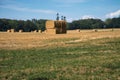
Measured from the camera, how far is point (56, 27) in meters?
51.8

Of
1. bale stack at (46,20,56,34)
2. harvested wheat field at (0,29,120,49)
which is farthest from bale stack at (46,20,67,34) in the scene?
harvested wheat field at (0,29,120,49)

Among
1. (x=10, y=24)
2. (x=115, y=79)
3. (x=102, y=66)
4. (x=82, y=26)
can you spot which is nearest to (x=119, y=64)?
(x=102, y=66)

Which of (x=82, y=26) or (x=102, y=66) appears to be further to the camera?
(x=82, y=26)

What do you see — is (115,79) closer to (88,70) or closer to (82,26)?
(88,70)

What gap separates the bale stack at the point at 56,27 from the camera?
51.3 meters

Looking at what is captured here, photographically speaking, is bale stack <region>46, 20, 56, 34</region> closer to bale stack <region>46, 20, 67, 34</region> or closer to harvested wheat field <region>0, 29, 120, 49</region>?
bale stack <region>46, 20, 67, 34</region>

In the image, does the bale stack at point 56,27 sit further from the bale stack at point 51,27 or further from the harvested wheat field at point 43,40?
the harvested wheat field at point 43,40

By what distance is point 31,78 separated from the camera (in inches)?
423

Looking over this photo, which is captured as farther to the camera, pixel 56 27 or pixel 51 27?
pixel 56 27

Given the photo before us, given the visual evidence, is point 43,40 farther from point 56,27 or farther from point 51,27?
point 56,27

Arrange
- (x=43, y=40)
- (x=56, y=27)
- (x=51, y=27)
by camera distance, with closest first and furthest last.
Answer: (x=43, y=40), (x=51, y=27), (x=56, y=27)

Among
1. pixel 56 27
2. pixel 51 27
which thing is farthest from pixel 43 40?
pixel 56 27

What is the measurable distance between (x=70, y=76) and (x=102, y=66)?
2588mm

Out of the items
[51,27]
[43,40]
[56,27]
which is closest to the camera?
A: [43,40]
